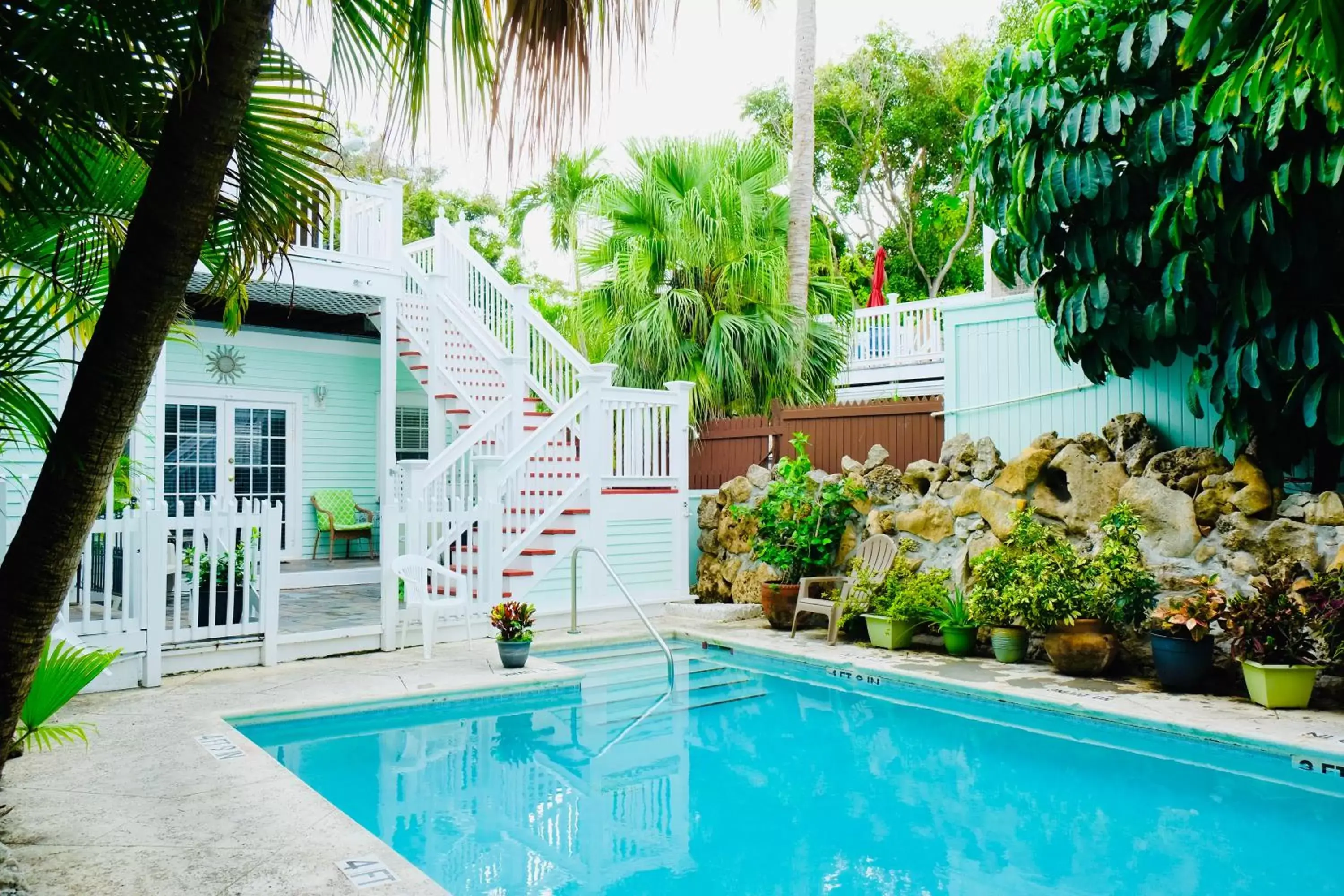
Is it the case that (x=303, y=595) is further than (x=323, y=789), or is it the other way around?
(x=303, y=595)

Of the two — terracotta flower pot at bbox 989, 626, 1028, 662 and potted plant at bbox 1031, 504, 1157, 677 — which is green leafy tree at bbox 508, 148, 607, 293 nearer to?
terracotta flower pot at bbox 989, 626, 1028, 662

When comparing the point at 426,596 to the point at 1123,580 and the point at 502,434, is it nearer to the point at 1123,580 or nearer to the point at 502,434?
the point at 502,434

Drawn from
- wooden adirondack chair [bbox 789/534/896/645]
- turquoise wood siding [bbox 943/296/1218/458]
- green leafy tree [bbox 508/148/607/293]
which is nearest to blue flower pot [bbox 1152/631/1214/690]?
turquoise wood siding [bbox 943/296/1218/458]

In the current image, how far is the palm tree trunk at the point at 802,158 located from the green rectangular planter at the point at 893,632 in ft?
16.3

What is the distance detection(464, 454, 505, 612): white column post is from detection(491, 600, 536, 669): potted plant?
1.39 meters

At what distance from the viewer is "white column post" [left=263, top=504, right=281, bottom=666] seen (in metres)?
6.95

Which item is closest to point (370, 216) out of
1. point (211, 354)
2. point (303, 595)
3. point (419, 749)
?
point (211, 354)

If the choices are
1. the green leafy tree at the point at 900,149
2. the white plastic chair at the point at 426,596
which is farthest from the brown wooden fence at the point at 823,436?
the green leafy tree at the point at 900,149

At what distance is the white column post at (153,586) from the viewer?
6.30 m

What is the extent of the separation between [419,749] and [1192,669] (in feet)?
16.2

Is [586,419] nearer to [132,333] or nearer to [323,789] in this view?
[323,789]

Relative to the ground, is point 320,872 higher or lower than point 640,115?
lower

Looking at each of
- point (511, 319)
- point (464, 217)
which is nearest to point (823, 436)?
point (511, 319)

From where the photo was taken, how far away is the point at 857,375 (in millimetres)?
16641
